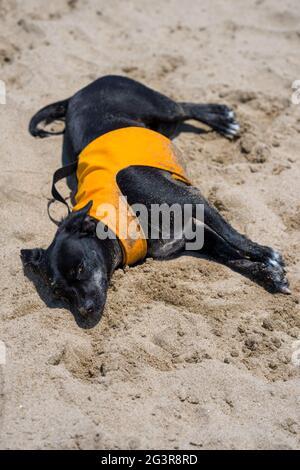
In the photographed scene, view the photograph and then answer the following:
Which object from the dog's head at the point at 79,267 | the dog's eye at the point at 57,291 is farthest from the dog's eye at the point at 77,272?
the dog's eye at the point at 57,291

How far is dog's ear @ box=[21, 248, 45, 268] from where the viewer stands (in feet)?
14.4

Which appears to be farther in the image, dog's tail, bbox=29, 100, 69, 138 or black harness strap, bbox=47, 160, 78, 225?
dog's tail, bbox=29, 100, 69, 138

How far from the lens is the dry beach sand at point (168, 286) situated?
3.58m

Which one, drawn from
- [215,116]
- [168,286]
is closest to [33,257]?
[168,286]

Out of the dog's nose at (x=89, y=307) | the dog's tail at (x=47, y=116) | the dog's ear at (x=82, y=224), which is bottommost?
the dog's tail at (x=47, y=116)

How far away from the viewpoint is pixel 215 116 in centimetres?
584

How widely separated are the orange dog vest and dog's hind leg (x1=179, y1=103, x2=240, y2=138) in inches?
31.2

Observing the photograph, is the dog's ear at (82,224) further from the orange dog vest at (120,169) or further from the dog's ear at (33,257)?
the dog's ear at (33,257)

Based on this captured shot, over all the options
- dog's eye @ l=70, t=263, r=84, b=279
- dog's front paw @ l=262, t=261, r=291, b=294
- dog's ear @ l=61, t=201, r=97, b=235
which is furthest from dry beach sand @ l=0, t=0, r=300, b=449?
dog's ear @ l=61, t=201, r=97, b=235

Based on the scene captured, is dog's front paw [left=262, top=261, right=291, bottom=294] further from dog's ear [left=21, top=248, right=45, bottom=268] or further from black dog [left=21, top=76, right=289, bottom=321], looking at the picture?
dog's ear [left=21, top=248, right=45, bottom=268]

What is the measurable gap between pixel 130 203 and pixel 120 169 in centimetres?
24

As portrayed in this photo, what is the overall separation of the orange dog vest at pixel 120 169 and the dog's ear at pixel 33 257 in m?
0.36

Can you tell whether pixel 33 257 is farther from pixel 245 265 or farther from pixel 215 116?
pixel 215 116

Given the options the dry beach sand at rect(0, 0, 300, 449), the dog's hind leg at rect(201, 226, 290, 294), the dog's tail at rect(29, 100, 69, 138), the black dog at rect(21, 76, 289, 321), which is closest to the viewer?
the dry beach sand at rect(0, 0, 300, 449)
